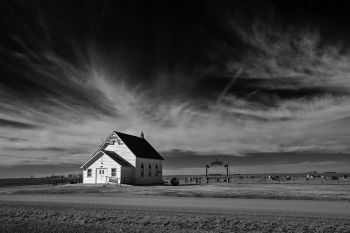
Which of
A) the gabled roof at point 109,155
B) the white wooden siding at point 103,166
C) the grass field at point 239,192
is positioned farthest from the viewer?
the gabled roof at point 109,155

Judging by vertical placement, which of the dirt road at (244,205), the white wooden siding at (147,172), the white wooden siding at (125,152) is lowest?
the dirt road at (244,205)

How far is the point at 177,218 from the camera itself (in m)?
14.3

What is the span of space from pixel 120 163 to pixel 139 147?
24.0 feet

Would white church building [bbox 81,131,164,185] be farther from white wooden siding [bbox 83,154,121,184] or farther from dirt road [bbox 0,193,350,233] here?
dirt road [bbox 0,193,350,233]

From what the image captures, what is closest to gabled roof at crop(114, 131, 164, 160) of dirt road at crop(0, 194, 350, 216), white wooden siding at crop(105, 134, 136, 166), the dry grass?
white wooden siding at crop(105, 134, 136, 166)

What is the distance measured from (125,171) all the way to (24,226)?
34.6m

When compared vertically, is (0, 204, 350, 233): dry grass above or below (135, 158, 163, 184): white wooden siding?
below

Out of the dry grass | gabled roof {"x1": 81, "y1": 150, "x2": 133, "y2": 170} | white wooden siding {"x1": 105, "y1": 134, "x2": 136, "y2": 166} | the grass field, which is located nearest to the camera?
the dry grass

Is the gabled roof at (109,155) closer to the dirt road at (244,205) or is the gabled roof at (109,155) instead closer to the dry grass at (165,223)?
the dirt road at (244,205)

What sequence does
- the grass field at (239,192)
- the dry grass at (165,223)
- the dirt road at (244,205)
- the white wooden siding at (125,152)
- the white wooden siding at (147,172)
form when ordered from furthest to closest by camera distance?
the white wooden siding at (147,172) → the white wooden siding at (125,152) → the grass field at (239,192) → the dirt road at (244,205) → the dry grass at (165,223)

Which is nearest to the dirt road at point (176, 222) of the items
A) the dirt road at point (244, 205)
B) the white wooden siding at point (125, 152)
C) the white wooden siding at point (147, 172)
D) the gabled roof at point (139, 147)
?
the dirt road at point (244, 205)

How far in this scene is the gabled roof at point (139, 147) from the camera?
51.1 m

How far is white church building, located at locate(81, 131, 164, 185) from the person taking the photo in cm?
4747

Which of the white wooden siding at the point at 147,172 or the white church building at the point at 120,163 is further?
the white wooden siding at the point at 147,172
